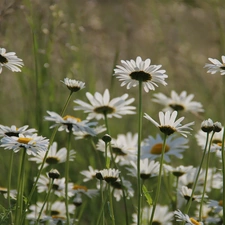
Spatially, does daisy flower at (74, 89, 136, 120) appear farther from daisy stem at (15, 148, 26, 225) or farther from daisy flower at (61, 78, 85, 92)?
daisy stem at (15, 148, 26, 225)

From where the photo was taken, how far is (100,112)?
1.58 metres

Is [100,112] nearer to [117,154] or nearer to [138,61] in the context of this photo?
[117,154]

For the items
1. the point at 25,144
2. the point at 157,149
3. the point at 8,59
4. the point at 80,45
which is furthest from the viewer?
the point at 80,45

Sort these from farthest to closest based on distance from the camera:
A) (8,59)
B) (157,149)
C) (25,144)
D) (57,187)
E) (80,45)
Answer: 1. (80,45)
2. (157,149)
3. (57,187)
4. (8,59)
5. (25,144)

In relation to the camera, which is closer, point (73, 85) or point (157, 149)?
point (73, 85)

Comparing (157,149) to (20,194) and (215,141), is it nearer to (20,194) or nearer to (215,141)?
(215,141)

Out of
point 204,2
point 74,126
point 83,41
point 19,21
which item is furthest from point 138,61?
point 83,41

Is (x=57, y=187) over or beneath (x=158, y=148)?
beneath

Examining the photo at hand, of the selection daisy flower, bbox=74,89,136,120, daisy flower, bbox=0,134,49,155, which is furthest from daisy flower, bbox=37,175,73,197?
daisy flower, bbox=0,134,49,155

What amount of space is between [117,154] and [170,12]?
1420 mm

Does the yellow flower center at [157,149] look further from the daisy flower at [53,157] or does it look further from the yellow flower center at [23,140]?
the yellow flower center at [23,140]

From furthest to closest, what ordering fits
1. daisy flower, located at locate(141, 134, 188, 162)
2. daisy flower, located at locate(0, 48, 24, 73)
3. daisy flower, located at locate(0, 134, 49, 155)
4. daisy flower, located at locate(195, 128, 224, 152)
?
daisy flower, located at locate(141, 134, 188, 162), daisy flower, located at locate(195, 128, 224, 152), daisy flower, located at locate(0, 48, 24, 73), daisy flower, located at locate(0, 134, 49, 155)

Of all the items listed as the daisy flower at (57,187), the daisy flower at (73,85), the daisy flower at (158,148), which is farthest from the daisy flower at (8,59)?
the daisy flower at (158,148)

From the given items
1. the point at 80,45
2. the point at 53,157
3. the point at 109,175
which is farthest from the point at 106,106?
the point at 80,45
